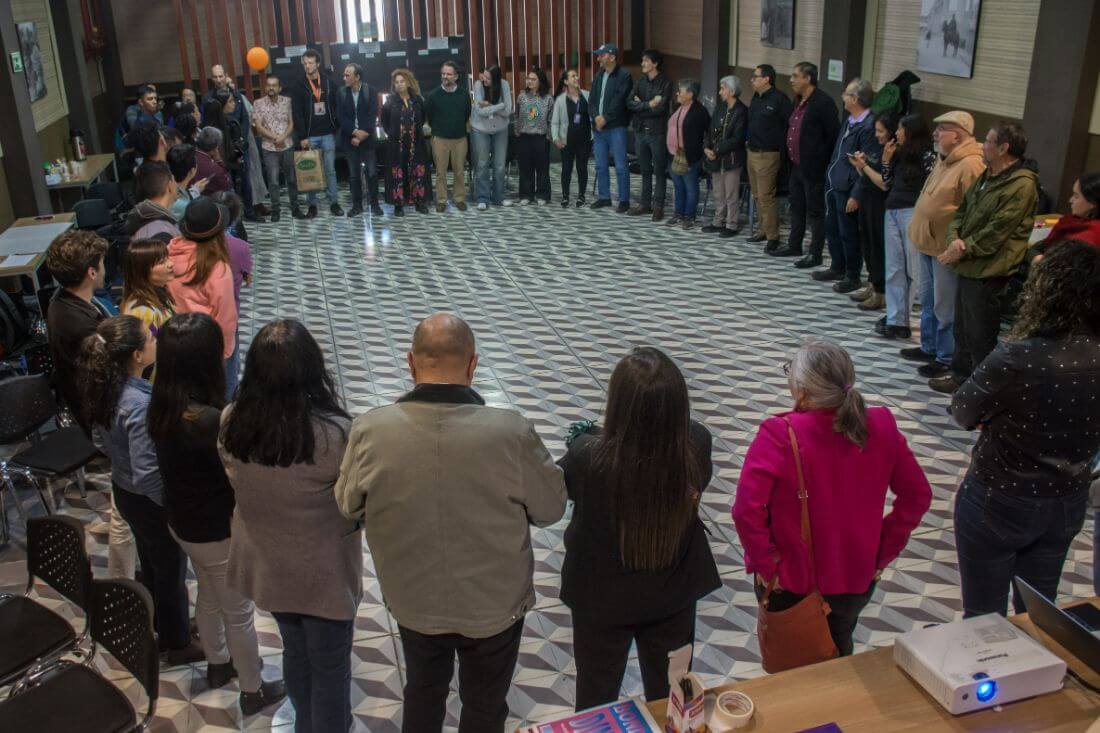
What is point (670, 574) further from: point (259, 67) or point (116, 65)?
point (116, 65)

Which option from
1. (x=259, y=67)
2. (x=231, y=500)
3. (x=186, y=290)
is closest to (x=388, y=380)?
(x=186, y=290)

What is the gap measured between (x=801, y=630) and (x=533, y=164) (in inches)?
384

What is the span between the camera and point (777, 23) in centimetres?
1136

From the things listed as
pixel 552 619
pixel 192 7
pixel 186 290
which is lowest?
pixel 552 619

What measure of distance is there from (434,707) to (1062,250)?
8.08 feet

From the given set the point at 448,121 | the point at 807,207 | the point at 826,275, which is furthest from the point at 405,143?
the point at 826,275

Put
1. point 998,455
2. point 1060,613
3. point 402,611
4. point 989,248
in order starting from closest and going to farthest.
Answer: point 1060,613 → point 402,611 → point 998,455 → point 989,248

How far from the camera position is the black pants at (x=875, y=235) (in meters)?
7.76

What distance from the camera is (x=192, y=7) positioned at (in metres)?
13.6

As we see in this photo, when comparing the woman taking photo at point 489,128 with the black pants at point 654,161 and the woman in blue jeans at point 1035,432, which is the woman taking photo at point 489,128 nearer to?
the black pants at point 654,161

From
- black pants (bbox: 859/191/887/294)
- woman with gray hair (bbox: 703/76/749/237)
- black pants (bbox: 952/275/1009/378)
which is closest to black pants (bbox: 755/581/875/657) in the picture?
black pants (bbox: 952/275/1009/378)

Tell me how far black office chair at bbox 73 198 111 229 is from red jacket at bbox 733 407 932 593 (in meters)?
7.08

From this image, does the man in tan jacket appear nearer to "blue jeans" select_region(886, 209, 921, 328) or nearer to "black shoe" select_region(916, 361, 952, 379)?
"black shoe" select_region(916, 361, 952, 379)

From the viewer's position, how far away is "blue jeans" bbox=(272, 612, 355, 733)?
3.08 m
